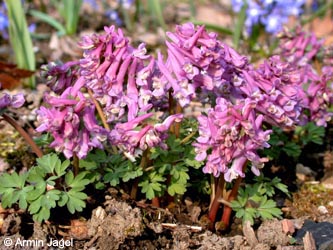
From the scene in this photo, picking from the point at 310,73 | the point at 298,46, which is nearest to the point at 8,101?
the point at 310,73

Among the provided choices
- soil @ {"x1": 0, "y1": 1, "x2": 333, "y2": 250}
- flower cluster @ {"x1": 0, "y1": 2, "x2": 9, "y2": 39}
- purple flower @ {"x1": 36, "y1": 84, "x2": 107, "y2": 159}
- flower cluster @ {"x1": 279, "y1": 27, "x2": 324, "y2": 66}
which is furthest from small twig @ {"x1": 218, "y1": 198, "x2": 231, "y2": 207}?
flower cluster @ {"x1": 0, "y1": 2, "x2": 9, "y2": 39}

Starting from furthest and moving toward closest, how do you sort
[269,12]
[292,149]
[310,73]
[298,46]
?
[269,12], [298,46], [310,73], [292,149]

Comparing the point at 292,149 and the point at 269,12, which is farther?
the point at 269,12

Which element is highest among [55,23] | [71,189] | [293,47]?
[55,23]

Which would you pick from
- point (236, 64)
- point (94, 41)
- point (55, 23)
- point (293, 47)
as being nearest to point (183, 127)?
point (236, 64)

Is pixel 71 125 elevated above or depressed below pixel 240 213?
above

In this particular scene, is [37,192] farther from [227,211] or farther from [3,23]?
[3,23]

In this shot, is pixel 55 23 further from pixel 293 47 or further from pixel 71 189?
pixel 71 189

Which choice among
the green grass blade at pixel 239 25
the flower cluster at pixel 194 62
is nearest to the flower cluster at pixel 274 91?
the flower cluster at pixel 194 62

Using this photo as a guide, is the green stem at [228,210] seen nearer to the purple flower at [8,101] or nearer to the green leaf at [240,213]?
the green leaf at [240,213]
